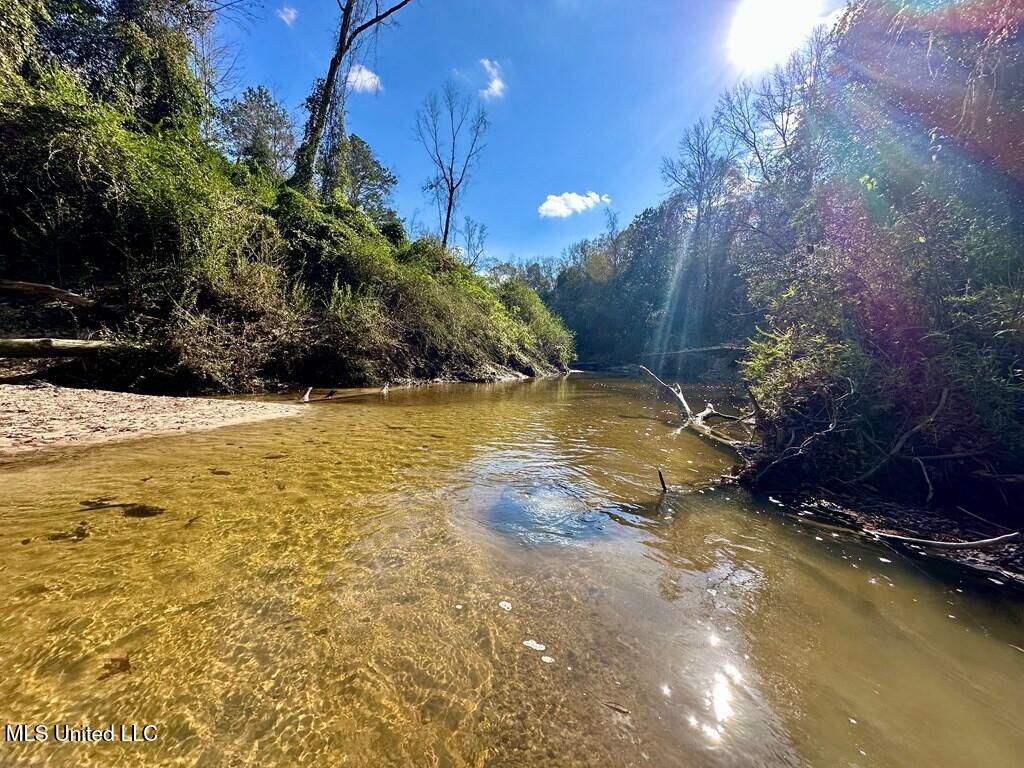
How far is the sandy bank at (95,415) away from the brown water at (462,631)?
892 millimetres

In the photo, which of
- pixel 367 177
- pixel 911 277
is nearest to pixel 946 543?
pixel 911 277

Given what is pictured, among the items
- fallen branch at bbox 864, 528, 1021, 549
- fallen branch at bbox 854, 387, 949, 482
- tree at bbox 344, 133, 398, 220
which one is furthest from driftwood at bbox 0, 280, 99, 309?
tree at bbox 344, 133, 398, 220

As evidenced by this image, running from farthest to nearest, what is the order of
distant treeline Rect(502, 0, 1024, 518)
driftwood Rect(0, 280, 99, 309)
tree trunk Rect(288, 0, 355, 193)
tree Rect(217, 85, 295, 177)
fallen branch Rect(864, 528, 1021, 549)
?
1. tree Rect(217, 85, 295, 177)
2. tree trunk Rect(288, 0, 355, 193)
3. driftwood Rect(0, 280, 99, 309)
4. distant treeline Rect(502, 0, 1024, 518)
5. fallen branch Rect(864, 528, 1021, 549)

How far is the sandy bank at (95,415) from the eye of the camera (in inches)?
172

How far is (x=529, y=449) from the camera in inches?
224

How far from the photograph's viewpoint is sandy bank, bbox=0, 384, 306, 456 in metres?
4.36

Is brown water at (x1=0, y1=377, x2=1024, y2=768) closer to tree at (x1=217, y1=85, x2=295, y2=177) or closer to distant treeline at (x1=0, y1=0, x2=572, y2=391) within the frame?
distant treeline at (x1=0, y1=0, x2=572, y2=391)

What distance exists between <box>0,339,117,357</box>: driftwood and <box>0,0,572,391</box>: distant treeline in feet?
0.85

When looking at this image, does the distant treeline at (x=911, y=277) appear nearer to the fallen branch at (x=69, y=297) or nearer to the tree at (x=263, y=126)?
the fallen branch at (x=69, y=297)

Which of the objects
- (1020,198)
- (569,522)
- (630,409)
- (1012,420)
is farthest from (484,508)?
(630,409)

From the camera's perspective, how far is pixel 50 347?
6.37 m

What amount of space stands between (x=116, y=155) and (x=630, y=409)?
1231cm

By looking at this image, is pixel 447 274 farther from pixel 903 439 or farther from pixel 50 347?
pixel 903 439

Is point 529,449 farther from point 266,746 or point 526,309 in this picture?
point 526,309
